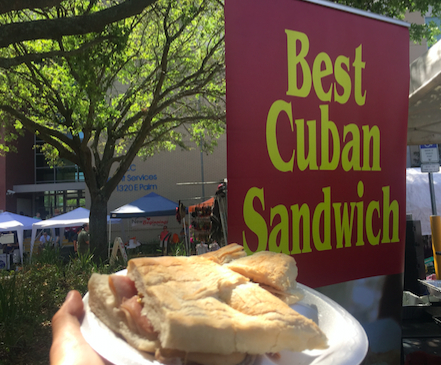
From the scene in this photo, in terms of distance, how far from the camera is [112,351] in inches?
34.4

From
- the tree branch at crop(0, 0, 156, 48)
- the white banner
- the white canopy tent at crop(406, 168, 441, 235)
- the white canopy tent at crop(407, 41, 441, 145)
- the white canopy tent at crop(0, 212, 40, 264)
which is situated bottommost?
the white banner

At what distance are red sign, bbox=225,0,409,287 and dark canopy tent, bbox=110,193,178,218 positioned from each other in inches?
473

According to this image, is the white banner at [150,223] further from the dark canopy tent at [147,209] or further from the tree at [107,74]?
the tree at [107,74]

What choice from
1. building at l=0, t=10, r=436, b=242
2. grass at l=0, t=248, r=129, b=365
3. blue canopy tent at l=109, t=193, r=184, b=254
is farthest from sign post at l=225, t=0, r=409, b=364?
building at l=0, t=10, r=436, b=242

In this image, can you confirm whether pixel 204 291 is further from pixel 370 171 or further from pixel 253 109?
pixel 370 171

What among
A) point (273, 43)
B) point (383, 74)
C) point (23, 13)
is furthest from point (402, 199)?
point (23, 13)

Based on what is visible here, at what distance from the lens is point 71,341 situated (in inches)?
40.5

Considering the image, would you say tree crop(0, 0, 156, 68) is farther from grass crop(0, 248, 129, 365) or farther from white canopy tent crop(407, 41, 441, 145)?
white canopy tent crop(407, 41, 441, 145)

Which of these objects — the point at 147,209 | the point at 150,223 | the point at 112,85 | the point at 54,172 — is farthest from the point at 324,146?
the point at 54,172

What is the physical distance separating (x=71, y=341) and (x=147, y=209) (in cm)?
1368

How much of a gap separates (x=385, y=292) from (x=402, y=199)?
876 mm

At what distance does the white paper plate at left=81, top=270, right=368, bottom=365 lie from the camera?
2.79ft

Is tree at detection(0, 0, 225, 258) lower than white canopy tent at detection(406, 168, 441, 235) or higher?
higher

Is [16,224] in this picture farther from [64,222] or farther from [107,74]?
[107,74]
